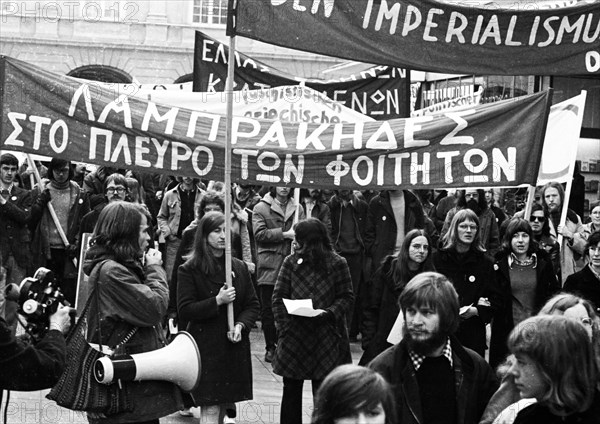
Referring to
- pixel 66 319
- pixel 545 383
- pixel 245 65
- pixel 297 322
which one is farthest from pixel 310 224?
pixel 245 65

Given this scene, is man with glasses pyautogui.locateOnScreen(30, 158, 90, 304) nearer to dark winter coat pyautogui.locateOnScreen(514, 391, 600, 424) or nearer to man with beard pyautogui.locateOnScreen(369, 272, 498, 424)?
man with beard pyautogui.locateOnScreen(369, 272, 498, 424)

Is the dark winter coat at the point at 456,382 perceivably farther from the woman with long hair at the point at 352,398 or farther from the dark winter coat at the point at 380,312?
the dark winter coat at the point at 380,312

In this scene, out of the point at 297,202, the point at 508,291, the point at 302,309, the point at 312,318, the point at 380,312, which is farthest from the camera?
the point at 297,202

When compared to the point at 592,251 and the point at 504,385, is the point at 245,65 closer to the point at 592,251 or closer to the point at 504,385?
the point at 592,251

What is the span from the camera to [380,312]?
8.54 meters

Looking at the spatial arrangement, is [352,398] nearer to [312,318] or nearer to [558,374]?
[558,374]

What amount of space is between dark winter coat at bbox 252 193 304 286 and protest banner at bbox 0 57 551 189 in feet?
14.8

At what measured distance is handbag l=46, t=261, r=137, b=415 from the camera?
241 inches

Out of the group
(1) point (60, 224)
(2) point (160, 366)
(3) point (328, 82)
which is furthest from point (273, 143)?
(3) point (328, 82)

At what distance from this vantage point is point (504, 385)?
4.46 m

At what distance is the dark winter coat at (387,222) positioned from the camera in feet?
40.3

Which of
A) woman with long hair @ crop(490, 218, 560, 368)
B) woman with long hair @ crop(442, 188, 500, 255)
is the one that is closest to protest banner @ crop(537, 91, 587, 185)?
woman with long hair @ crop(442, 188, 500, 255)

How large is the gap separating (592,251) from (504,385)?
4.27 meters

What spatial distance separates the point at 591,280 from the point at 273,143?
99.0 inches
